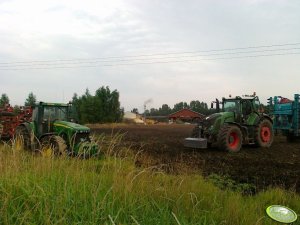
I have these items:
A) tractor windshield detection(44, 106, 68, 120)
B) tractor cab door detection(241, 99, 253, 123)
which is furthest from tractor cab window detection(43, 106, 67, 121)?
tractor cab door detection(241, 99, 253, 123)

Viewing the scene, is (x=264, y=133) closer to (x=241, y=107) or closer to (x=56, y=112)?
(x=241, y=107)

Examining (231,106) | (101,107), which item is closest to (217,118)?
(231,106)

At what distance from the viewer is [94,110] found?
69.7m

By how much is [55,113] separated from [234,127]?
22.2ft

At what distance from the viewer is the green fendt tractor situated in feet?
50.1

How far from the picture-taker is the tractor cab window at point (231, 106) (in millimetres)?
16703

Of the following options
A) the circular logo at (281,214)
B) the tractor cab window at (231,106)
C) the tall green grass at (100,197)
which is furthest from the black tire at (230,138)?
the circular logo at (281,214)

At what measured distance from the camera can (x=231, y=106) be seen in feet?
55.3

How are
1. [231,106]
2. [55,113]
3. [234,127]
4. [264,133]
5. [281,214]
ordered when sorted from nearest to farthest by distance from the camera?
[281,214] < [55,113] < [234,127] < [231,106] < [264,133]

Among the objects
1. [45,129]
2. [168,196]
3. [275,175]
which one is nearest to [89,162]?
[168,196]

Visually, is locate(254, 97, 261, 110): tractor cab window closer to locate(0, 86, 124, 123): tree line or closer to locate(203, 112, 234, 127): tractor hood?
locate(203, 112, 234, 127): tractor hood

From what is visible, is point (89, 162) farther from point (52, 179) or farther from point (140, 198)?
point (140, 198)

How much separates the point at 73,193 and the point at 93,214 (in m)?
0.66

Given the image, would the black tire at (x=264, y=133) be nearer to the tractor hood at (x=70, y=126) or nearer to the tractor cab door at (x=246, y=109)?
the tractor cab door at (x=246, y=109)
